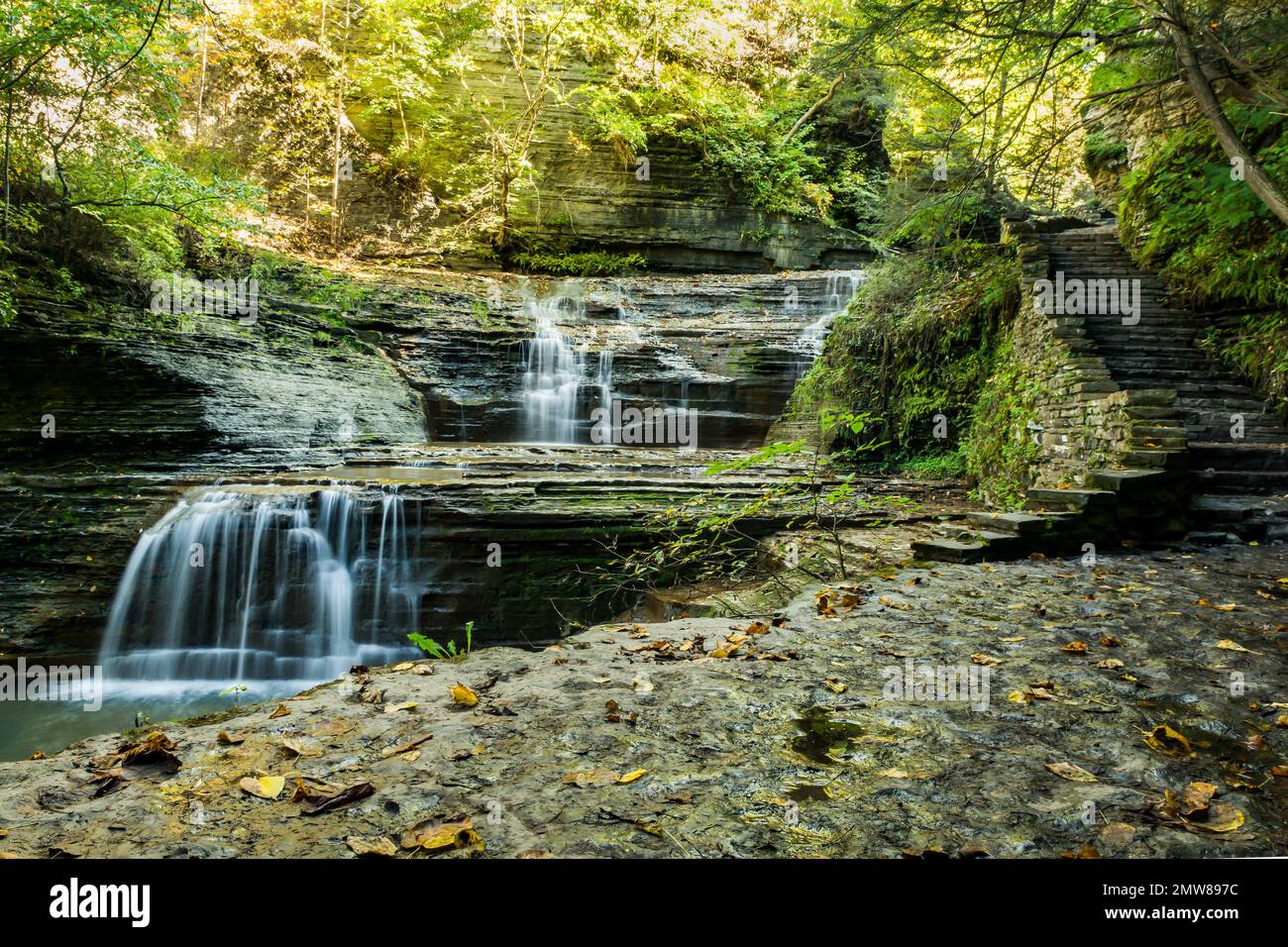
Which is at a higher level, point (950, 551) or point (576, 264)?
point (576, 264)

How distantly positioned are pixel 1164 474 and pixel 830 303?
30.5 feet

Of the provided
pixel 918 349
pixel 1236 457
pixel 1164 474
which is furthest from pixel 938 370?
pixel 1164 474

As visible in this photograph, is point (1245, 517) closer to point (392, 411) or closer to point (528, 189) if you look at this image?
point (392, 411)

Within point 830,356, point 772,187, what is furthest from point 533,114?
point 830,356

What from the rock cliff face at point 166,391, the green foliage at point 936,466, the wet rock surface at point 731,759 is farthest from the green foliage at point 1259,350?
the rock cliff face at point 166,391

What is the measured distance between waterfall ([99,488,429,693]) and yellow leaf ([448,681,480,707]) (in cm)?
449

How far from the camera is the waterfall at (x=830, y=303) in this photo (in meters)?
12.6

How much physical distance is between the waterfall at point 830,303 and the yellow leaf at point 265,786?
11.9 m

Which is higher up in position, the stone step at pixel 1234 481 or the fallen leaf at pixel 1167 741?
the stone step at pixel 1234 481

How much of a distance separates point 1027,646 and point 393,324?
12.5 metres

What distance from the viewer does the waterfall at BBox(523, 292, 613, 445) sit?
476 inches

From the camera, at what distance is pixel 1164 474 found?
230 inches

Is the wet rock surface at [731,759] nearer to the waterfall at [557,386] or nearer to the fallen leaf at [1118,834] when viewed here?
the fallen leaf at [1118,834]
